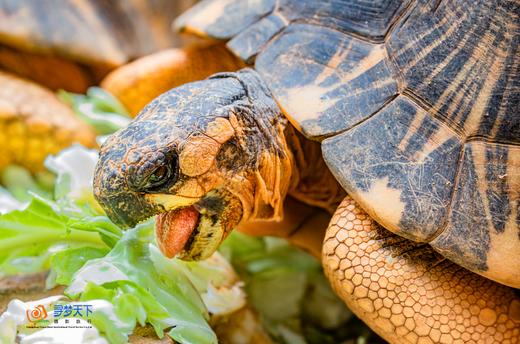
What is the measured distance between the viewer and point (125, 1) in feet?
10.5

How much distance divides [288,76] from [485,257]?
0.74 meters

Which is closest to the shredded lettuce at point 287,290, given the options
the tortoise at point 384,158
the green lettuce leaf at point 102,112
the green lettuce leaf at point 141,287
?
the green lettuce leaf at point 141,287

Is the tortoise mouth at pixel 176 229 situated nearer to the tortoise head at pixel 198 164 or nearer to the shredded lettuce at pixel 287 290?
the tortoise head at pixel 198 164

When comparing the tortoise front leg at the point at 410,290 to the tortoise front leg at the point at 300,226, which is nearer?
the tortoise front leg at the point at 410,290

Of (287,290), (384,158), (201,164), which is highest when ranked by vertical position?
(201,164)

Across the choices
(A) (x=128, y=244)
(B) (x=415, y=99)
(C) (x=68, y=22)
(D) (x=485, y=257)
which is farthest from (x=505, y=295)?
(C) (x=68, y=22)

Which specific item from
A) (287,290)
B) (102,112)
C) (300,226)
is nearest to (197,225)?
(300,226)

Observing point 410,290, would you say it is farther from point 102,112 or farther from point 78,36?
point 78,36

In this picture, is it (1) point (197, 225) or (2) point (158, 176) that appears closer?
(2) point (158, 176)

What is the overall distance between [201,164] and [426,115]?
0.61 m

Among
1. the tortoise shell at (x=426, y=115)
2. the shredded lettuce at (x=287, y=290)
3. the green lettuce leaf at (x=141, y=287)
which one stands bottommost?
the shredded lettuce at (x=287, y=290)

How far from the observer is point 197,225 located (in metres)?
1.75

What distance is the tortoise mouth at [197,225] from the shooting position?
1.72 metres

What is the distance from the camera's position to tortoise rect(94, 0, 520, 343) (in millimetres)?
1552
